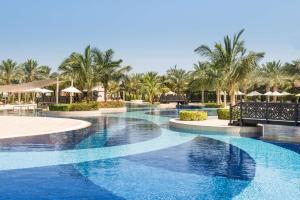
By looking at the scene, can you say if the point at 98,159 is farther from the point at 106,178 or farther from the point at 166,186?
the point at 166,186

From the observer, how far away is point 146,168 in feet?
37.0

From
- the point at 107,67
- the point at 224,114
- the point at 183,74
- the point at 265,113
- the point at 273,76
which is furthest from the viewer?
the point at 183,74

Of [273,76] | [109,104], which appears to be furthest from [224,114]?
[273,76]

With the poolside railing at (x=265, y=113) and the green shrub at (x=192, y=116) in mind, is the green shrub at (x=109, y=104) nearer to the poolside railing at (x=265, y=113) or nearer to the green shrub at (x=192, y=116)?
the green shrub at (x=192, y=116)

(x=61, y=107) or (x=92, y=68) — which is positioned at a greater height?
(x=92, y=68)

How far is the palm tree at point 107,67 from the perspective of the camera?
44500 millimetres

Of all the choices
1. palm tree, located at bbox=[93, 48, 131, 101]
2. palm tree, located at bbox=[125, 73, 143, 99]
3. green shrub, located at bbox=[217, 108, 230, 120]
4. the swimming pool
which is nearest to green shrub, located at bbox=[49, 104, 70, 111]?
palm tree, located at bbox=[93, 48, 131, 101]

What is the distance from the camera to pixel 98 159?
12.8 metres

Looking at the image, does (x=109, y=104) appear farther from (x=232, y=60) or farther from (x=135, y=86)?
(x=135, y=86)

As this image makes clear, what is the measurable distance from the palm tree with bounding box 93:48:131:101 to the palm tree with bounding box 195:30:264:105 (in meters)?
19.7

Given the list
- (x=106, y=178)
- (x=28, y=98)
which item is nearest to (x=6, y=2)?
(x=106, y=178)

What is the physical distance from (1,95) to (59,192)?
70.3 meters

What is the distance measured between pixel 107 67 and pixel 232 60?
21.6 metres

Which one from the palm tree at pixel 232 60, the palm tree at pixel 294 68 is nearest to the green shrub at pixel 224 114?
the palm tree at pixel 232 60
